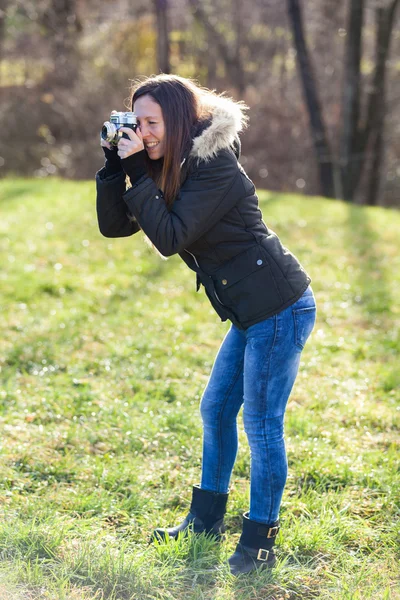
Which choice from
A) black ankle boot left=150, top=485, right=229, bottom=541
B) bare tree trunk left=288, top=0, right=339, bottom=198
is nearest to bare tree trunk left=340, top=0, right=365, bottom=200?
bare tree trunk left=288, top=0, right=339, bottom=198

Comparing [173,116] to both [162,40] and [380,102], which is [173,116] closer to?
[162,40]

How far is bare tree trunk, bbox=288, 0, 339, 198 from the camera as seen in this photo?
45.9 feet

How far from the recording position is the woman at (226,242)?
2.42 m

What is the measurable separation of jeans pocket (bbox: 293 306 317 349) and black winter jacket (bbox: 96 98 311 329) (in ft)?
0.22

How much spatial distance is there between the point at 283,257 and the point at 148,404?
1.99 meters

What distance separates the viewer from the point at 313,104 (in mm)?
14219

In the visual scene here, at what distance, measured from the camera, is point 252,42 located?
760 inches

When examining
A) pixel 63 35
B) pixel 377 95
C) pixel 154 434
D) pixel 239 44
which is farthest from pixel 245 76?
pixel 154 434

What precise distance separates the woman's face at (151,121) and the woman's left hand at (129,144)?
8 centimetres

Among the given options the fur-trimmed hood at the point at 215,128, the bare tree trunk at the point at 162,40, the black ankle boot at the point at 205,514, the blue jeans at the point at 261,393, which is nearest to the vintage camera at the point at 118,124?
the fur-trimmed hood at the point at 215,128

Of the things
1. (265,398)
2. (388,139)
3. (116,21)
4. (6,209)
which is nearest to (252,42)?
(116,21)

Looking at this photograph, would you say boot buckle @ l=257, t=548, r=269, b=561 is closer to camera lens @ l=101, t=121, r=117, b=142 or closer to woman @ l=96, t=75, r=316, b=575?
woman @ l=96, t=75, r=316, b=575

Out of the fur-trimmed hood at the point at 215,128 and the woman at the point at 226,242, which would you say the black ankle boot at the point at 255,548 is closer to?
the woman at the point at 226,242

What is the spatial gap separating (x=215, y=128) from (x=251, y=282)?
57cm
